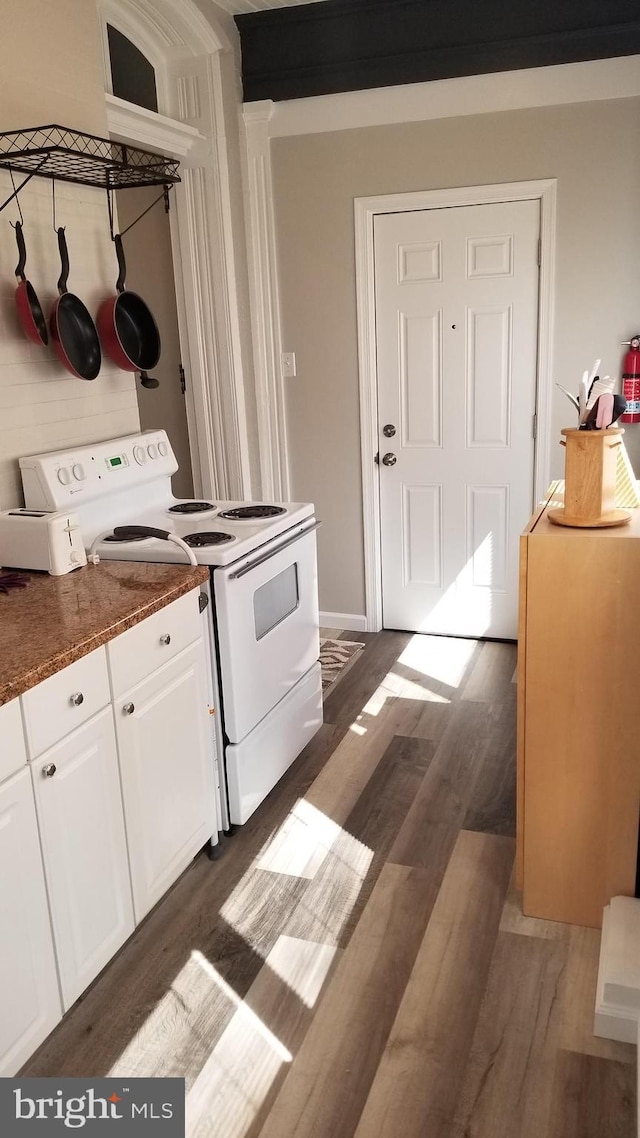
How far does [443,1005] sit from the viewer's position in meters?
1.98

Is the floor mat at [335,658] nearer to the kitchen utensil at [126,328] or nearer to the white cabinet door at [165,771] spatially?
the white cabinet door at [165,771]

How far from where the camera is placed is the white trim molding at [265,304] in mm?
3953

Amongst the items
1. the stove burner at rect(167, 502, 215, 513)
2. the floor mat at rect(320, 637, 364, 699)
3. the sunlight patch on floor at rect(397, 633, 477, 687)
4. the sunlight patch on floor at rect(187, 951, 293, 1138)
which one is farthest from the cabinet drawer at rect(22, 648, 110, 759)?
the sunlight patch on floor at rect(397, 633, 477, 687)

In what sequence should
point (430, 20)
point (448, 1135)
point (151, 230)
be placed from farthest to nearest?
point (151, 230) → point (430, 20) → point (448, 1135)

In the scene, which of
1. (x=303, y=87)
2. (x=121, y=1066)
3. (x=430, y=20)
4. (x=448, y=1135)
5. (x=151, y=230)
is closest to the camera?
(x=448, y=1135)

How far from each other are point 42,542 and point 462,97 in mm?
2624

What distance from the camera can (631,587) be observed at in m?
2.00

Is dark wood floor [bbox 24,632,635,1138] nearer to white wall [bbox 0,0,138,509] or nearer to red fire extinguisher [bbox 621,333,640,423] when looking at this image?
white wall [bbox 0,0,138,509]

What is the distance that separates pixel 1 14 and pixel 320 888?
246cm

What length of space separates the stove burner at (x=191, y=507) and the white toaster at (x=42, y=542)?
0.66 m

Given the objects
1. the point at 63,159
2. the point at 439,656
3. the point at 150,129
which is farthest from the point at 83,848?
the point at 150,129

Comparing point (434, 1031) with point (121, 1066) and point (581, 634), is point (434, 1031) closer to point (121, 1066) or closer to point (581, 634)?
point (121, 1066)

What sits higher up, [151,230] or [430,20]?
[430,20]

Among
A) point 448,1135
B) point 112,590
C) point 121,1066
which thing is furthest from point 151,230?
point 448,1135
